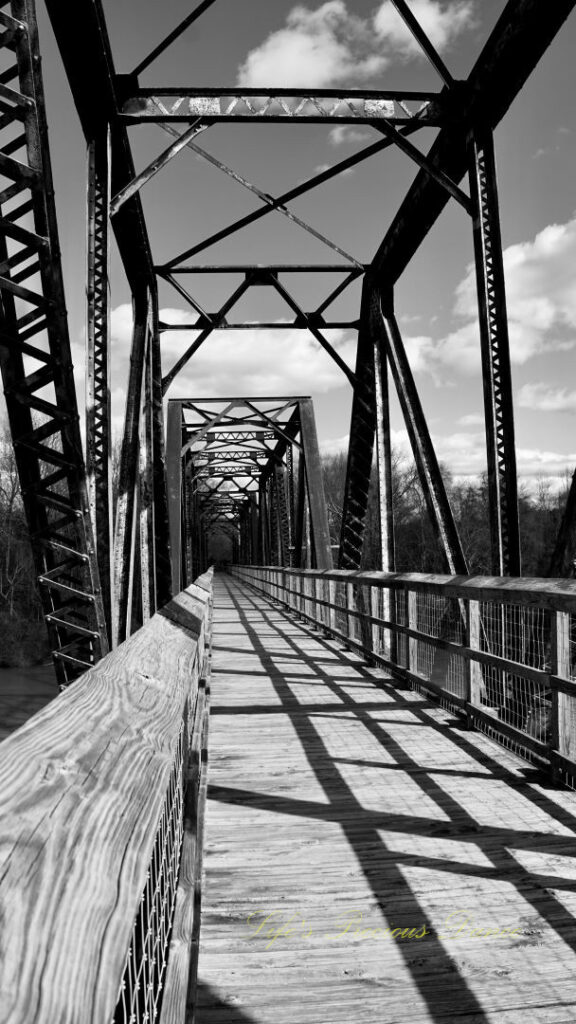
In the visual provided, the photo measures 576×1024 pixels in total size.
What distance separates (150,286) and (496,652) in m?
6.66

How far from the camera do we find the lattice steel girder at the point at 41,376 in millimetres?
3438

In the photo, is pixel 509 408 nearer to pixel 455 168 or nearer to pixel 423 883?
pixel 455 168

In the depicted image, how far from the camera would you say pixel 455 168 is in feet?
23.0

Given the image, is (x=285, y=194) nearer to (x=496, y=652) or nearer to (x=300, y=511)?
(x=496, y=652)

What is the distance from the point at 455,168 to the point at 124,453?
3914 mm

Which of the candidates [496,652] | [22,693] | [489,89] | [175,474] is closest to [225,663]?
[496,652]

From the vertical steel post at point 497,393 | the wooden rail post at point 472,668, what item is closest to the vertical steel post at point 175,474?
the vertical steel post at point 497,393

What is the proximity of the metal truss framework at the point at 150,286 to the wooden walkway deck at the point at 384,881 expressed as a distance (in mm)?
1317

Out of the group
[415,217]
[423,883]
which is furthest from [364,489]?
[423,883]

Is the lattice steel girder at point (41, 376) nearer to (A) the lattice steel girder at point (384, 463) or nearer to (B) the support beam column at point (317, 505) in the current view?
(A) the lattice steel girder at point (384, 463)

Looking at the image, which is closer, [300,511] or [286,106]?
[286,106]

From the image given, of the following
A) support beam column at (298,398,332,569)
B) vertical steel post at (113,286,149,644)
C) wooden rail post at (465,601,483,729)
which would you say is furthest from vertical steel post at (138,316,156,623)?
support beam column at (298,398,332,569)

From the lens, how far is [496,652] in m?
5.42

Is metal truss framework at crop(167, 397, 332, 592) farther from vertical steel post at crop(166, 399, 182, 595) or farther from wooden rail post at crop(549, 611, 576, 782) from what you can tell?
wooden rail post at crop(549, 611, 576, 782)
